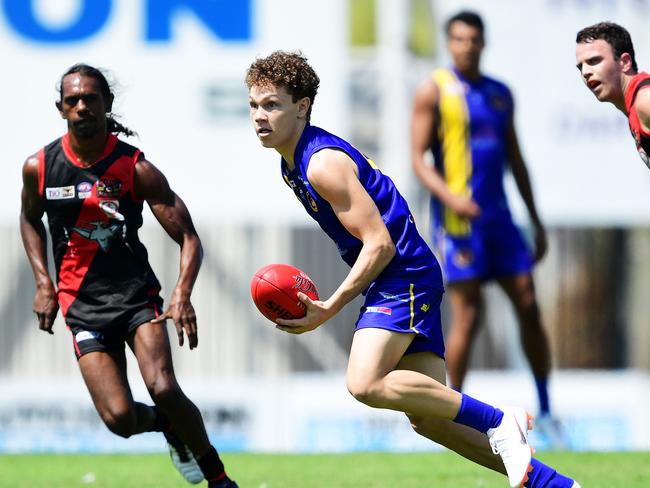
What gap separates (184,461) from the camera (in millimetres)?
7203

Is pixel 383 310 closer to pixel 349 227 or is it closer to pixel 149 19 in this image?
pixel 349 227

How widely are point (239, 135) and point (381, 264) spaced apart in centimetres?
686

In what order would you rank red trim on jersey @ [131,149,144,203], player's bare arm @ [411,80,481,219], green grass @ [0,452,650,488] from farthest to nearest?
1. player's bare arm @ [411,80,481,219]
2. green grass @ [0,452,650,488]
3. red trim on jersey @ [131,149,144,203]

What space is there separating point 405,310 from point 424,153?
3.85m

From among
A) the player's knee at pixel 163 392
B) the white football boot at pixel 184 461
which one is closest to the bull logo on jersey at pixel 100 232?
the player's knee at pixel 163 392

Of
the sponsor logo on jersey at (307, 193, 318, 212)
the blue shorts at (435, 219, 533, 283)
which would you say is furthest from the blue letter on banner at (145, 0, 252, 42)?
the sponsor logo on jersey at (307, 193, 318, 212)

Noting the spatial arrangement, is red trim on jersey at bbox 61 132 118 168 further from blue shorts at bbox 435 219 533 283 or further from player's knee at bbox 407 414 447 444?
blue shorts at bbox 435 219 533 283

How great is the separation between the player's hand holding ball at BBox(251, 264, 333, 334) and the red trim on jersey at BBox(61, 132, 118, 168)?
144 centimetres

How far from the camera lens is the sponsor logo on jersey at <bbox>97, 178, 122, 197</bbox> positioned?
6.95m

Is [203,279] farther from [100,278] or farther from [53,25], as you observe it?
[100,278]

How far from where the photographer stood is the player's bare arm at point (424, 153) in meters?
9.47

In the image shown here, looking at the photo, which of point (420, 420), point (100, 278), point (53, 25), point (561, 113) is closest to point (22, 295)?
point (53, 25)

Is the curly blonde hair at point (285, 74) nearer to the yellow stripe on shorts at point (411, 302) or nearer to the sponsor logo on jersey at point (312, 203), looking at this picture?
the sponsor logo on jersey at point (312, 203)

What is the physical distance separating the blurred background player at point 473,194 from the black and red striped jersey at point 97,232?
305 centimetres
